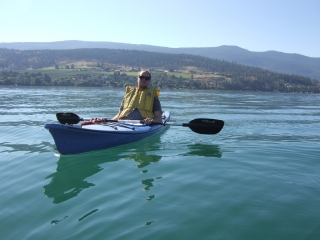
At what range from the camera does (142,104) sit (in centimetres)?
982

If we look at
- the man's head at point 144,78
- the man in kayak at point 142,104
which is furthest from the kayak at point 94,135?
the man's head at point 144,78

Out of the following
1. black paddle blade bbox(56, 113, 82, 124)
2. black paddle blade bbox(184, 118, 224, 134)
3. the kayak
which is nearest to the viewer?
the kayak

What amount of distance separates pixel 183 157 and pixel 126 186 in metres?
2.51

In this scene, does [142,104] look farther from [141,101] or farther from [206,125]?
[206,125]

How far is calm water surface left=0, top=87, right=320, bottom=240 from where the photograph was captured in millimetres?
4320

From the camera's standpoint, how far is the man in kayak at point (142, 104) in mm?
9711

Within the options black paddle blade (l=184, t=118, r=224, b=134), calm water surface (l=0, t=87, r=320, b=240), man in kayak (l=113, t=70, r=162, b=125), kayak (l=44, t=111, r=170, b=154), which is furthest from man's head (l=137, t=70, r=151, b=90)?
black paddle blade (l=184, t=118, r=224, b=134)

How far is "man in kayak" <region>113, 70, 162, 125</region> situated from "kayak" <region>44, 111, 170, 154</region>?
1.28 ft

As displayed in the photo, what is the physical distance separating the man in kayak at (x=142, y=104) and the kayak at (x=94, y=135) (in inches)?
15.4

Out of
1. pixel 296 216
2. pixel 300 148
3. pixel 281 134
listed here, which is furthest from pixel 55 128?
pixel 281 134

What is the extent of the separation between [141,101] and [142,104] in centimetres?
10

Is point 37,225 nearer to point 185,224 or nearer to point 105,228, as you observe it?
point 105,228

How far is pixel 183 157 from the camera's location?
8.05 meters

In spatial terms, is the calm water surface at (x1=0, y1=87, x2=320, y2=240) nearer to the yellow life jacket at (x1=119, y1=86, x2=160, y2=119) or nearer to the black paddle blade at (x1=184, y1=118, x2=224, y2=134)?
the black paddle blade at (x1=184, y1=118, x2=224, y2=134)
